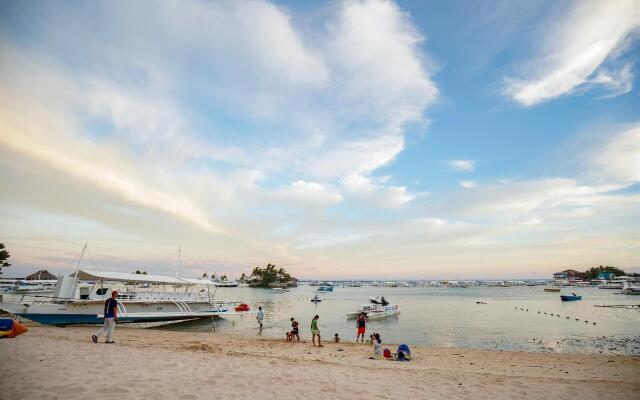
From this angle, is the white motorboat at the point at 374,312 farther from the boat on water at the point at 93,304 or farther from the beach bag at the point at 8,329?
the beach bag at the point at 8,329

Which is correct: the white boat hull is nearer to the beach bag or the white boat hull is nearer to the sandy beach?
the beach bag

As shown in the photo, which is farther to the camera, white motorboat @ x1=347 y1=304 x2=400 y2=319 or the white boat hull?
white motorboat @ x1=347 y1=304 x2=400 y2=319

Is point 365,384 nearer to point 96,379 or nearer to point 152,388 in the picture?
point 152,388

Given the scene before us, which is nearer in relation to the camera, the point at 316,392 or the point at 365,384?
the point at 316,392

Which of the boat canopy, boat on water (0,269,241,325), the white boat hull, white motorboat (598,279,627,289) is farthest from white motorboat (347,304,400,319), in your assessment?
white motorboat (598,279,627,289)

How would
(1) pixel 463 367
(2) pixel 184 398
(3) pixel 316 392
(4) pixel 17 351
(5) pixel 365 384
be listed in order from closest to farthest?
(2) pixel 184 398, (3) pixel 316 392, (5) pixel 365 384, (4) pixel 17 351, (1) pixel 463 367

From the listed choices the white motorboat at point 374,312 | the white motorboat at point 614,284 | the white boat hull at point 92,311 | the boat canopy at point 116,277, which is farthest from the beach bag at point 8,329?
the white motorboat at point 614,284

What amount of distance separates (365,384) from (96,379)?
760 cm

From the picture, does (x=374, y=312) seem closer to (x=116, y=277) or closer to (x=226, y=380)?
(x=116, y=277)

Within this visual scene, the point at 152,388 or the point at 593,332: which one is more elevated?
the point at 152,388

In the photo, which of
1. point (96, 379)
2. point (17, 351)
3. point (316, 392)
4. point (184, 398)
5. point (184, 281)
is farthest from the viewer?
point (184, 281)

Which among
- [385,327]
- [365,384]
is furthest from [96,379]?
[385,327]

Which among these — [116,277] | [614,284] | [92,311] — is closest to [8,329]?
[116,277]

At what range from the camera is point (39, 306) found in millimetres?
27703
